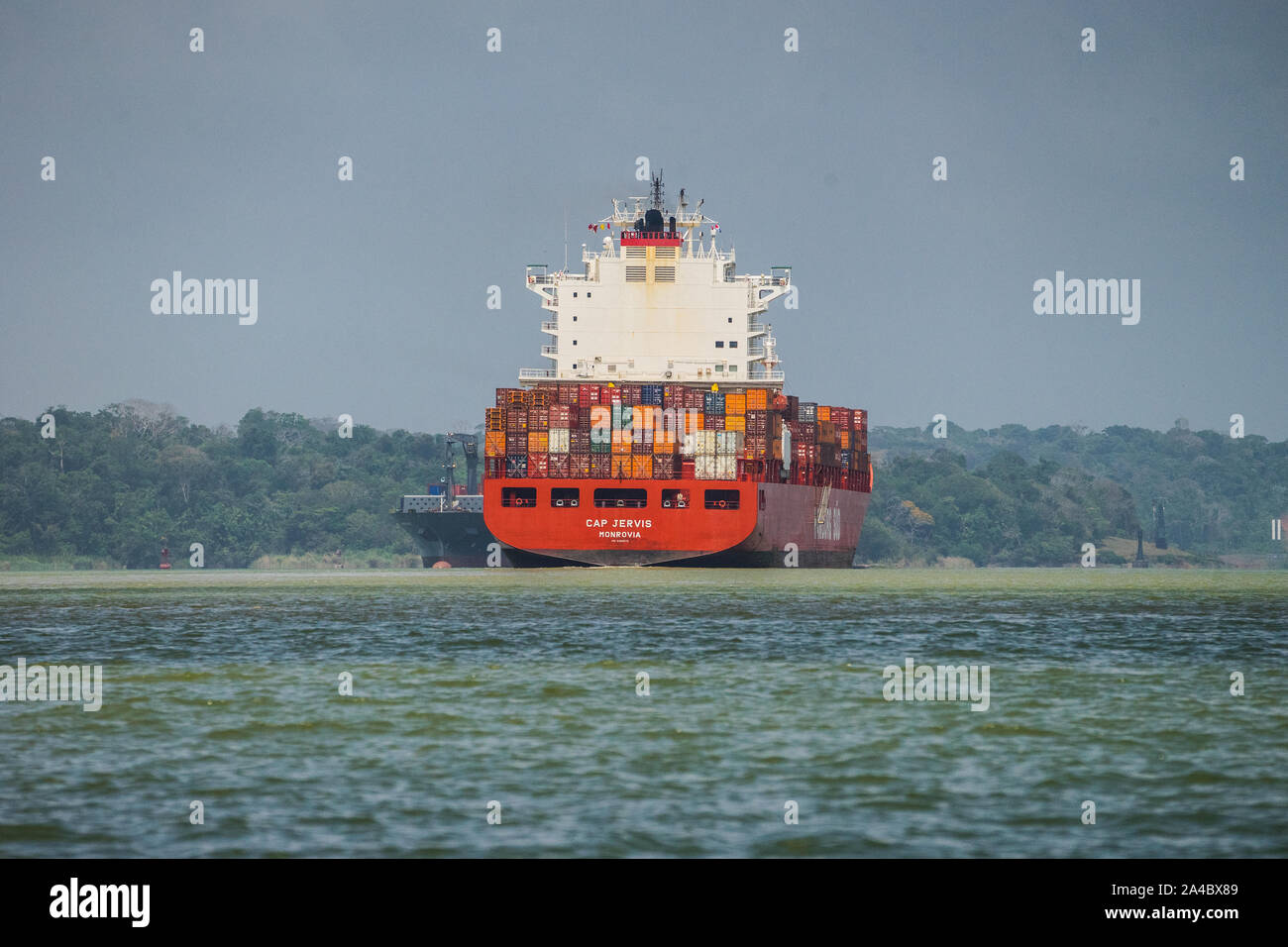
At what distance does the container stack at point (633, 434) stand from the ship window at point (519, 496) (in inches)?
39.6

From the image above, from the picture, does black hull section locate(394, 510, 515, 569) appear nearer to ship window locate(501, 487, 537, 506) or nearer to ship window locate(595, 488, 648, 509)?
ship window locate(501, 487, 537, 506)

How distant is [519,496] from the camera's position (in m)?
78.6

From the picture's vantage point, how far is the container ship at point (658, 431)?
78375 mm

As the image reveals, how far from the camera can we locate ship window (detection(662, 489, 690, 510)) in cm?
7812

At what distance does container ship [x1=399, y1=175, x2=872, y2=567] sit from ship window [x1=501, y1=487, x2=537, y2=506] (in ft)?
0.23

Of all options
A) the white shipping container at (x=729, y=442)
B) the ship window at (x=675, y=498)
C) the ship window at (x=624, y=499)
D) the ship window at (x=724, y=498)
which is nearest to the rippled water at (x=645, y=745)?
the ship window at (x=724, y=498)

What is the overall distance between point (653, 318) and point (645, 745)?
2839 inches

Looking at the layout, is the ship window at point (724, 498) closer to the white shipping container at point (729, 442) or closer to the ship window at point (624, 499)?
the white shipping container at point (729, 442)

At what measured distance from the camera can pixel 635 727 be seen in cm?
2195
